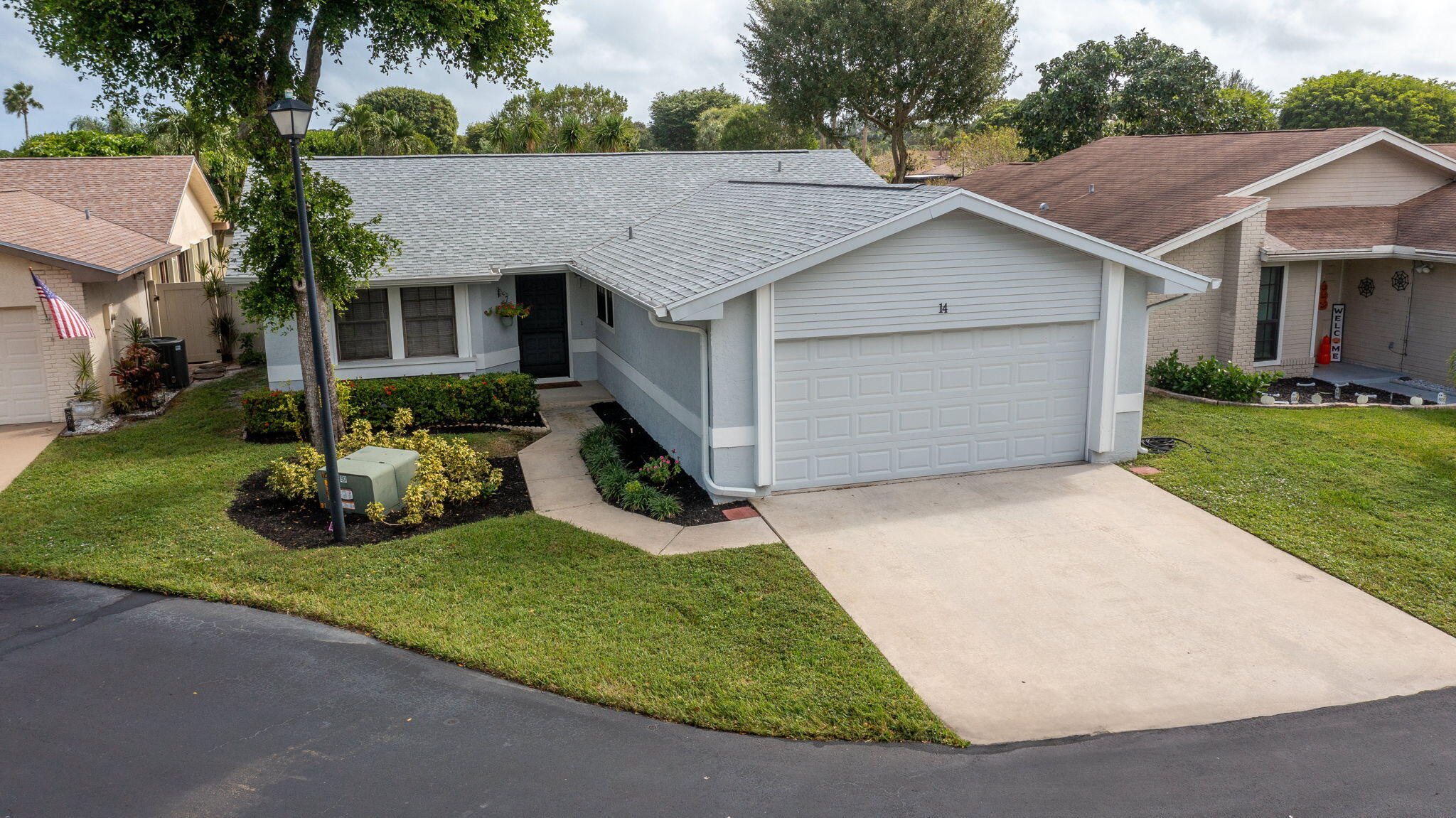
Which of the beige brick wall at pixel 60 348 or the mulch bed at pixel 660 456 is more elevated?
the beige brick wall at pixel 60 348

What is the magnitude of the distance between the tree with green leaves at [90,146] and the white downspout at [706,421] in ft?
136

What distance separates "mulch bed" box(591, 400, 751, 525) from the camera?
11633mm

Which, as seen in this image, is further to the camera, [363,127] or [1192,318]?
[363,127]

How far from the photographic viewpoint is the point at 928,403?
12.7 m

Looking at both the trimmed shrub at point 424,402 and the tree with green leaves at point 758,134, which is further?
the tree with green leaves at point 758,134

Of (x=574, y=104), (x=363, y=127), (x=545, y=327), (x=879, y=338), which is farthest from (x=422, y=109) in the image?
(x=879, y=338)

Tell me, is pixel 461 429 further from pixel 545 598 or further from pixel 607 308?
pixel 545 598

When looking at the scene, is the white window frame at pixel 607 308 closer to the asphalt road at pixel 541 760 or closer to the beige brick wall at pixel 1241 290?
the asphalt road at pixel 541 760

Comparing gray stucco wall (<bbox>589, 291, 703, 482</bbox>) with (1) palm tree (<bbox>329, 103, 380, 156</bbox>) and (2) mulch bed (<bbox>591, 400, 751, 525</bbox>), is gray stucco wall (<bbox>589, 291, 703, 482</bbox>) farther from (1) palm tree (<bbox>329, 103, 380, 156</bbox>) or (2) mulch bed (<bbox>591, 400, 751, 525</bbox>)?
(1) palm tree (<bbox>329, 103, 380, 156</bbox>)

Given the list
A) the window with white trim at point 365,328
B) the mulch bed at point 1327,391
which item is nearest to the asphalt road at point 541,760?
the window with white trim at point 365,328

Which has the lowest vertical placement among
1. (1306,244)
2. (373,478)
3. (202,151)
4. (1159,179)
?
(373,478)

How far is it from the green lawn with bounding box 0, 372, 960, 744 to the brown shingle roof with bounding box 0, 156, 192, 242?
37.1ft

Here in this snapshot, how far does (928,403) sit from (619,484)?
409 cm

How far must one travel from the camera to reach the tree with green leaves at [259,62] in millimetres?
13039
